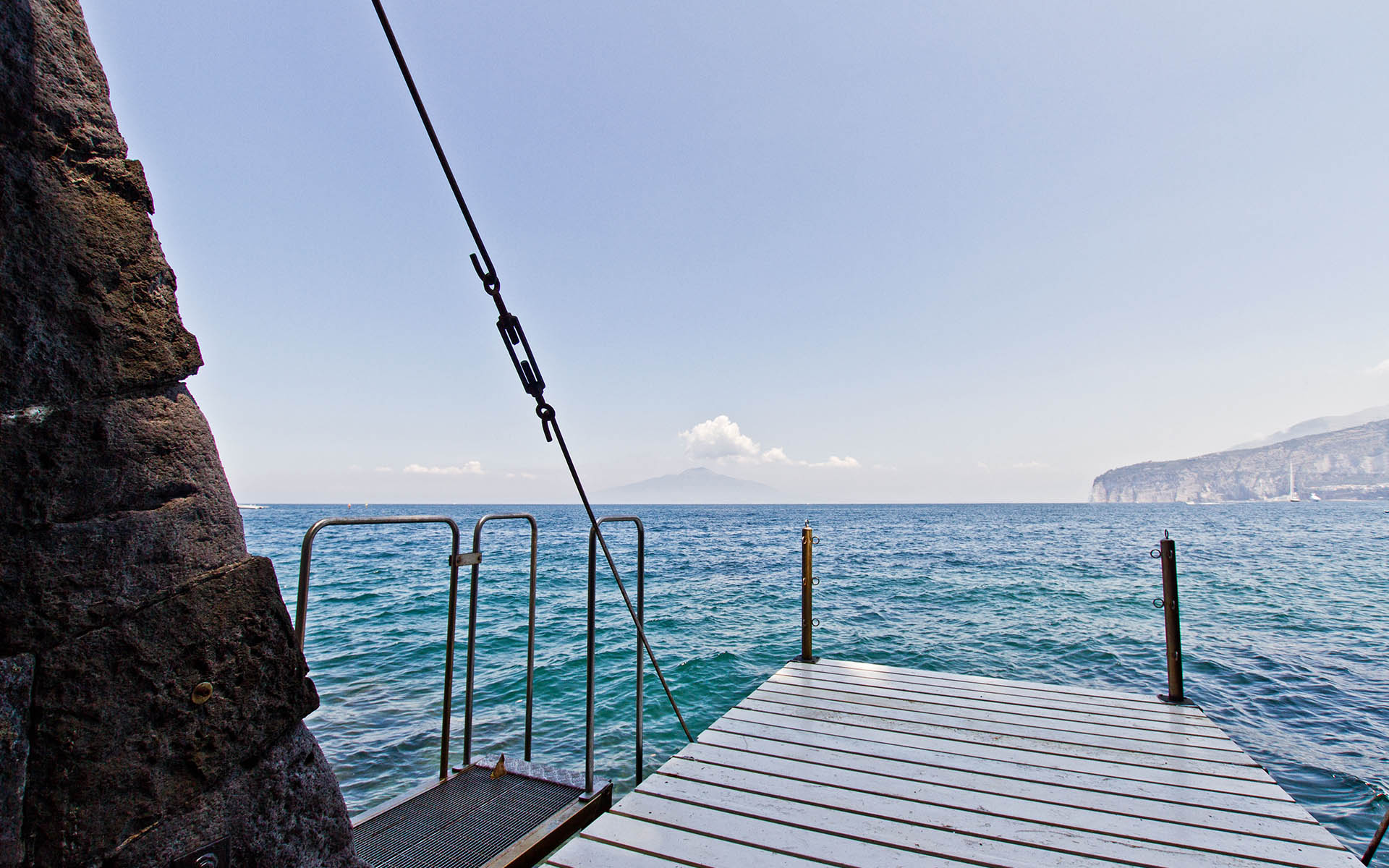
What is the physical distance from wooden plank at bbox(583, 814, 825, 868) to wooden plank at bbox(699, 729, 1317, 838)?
2.79 ft

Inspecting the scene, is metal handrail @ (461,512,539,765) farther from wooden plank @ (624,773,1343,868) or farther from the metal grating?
wooden plank @ (624,773,1343,868)

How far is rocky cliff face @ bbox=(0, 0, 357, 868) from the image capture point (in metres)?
1.03

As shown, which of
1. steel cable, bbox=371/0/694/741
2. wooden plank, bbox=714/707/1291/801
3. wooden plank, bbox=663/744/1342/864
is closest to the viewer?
steel cable, bbox=371/0/694/741

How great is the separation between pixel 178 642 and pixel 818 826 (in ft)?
8.53

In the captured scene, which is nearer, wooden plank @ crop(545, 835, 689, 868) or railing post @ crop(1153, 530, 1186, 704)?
wooden plank @ crop(545, 835, 689, 868)

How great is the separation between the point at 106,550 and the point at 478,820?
2.33 meters

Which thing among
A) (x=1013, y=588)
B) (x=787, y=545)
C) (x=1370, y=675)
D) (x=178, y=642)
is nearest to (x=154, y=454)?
(x=178, y=642)

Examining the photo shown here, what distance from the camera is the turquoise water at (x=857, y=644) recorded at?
5.99 meters

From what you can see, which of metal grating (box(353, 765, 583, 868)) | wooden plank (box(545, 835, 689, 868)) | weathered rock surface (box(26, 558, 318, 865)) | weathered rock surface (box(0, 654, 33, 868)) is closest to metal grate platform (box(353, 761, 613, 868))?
metal grating (box(353, 765, 583, 868))

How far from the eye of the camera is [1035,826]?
2.79 metres

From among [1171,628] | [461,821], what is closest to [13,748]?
[461,821]

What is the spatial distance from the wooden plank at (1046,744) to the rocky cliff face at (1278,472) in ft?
599

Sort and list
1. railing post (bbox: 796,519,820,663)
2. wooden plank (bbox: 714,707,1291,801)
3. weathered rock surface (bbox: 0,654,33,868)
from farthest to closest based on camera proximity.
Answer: railing post (bbox: 796,519,820,663) < wooden plank (bbox: 714,707,1291,801) < weathered rock surface (bbox: 0,654,33,868)

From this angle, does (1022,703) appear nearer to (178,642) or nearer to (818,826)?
(818,826)
